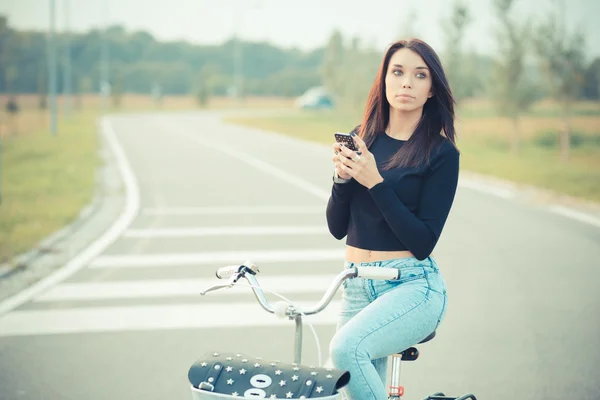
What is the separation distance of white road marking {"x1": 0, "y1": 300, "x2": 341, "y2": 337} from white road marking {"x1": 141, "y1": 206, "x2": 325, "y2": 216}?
5.62m

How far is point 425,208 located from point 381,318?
1.41ft

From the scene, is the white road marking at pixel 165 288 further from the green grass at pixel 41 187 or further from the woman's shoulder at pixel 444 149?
the woman's shoulder at pixel 444 149

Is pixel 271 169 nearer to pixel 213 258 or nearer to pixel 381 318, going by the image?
pixel 213 258

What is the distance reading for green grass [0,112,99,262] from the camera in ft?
38.5

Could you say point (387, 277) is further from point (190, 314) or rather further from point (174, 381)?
point (190, 314)

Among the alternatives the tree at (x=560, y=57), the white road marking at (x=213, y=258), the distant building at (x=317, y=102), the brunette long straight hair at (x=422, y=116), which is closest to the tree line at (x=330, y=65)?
the tree at (x=560, y=57)

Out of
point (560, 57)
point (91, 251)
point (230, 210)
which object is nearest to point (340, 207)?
point (91, 251)

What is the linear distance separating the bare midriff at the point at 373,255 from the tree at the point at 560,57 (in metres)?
21.6

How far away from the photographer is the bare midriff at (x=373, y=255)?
326cm

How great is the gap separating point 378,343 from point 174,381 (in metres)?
2.81

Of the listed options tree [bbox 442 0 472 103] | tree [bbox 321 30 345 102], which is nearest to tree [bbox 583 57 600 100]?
tree [bbox 442 0 472 103]

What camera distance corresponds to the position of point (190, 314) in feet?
24.1

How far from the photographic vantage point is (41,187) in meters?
17.4

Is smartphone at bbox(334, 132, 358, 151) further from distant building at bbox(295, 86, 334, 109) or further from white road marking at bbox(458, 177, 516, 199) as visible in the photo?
distant building at bbox(295, 86, 334, 109)
